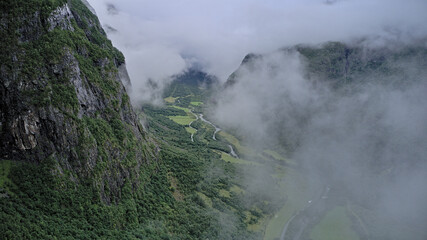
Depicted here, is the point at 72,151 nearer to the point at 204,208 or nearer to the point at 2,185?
the point at 2,185

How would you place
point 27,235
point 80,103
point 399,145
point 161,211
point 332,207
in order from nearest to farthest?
point 27,235
point 80,103
point 161,211
point 332,207
point 399,145

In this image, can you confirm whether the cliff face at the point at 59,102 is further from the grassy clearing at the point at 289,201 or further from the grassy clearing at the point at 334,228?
the grassy clearing at the point at 334,228

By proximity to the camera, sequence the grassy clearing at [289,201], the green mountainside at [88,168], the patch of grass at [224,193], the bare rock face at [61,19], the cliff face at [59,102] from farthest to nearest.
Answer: the patch of grass at [224,193]
the grassy clearing at [289,201]
the bare rock face at [61,19]
the cliff face at [59,102]
the green mountainside at [88,168]

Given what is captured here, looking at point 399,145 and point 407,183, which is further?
point 399,145

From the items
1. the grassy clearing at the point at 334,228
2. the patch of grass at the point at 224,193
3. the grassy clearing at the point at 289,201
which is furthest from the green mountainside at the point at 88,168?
the grassy clearing at the point at 289,201

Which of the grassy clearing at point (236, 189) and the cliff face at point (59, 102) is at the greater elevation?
the cliff face at point (59, 102)

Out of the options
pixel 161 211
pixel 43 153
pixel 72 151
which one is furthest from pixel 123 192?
pixel 43 153

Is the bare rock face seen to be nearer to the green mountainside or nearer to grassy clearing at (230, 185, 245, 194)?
the green mountainside
